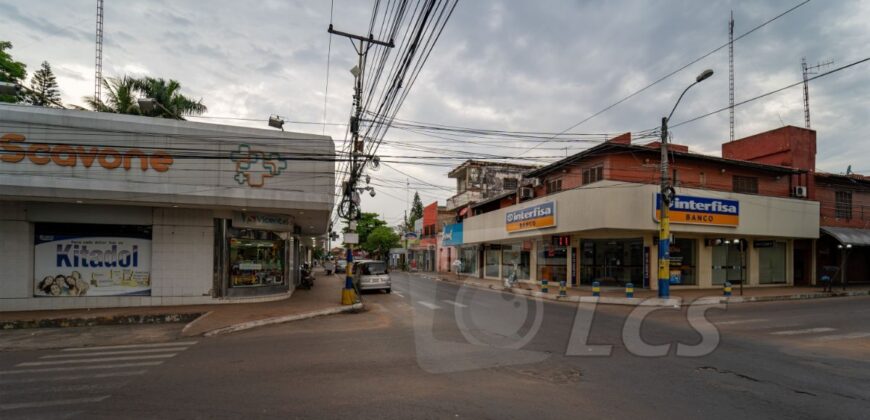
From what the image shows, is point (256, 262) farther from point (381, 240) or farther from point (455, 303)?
point (381, 240)

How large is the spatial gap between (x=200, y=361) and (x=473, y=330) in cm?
623

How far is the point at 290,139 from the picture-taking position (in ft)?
54.6

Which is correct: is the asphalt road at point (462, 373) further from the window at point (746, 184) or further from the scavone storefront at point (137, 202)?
the window at point (746, 184)

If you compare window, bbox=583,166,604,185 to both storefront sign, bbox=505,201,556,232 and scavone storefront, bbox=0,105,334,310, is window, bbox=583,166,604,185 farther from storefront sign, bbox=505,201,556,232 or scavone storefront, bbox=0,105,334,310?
scavone storefront, bbox=0,105,334,310

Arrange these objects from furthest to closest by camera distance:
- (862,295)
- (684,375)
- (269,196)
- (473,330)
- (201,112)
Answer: (201,112), (862,295), (269,196), (473,330), (684,375)

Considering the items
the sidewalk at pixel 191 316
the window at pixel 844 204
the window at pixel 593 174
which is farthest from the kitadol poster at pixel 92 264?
the window at pixel 844 204

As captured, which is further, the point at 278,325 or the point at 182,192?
the point at 182,192

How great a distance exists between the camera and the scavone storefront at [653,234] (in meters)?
21.7

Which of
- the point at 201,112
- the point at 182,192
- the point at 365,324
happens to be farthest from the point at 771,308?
the point at 201,112

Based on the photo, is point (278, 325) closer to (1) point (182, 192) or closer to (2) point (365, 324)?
(2) point (365, 324)

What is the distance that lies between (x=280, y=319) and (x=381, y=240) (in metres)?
50.0

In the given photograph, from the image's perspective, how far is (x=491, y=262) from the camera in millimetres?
36750

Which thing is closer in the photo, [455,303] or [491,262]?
[455,303]

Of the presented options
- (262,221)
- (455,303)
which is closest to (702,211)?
(455,303)
